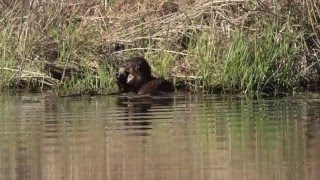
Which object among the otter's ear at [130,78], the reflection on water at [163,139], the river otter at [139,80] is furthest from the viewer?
the otter's ear at [130,78]

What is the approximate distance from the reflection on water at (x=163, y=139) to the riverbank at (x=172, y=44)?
2.46 ft

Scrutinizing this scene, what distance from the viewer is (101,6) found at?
1747cm

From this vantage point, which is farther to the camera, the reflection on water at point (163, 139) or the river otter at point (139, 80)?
the river otter at point (139, 80)

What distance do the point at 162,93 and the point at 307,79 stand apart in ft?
7.03

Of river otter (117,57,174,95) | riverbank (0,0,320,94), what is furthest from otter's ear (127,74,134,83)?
riverbank (0,0,320,94)

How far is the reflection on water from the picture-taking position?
25.3ft

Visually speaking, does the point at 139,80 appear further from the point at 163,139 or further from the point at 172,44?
the point at 163,139

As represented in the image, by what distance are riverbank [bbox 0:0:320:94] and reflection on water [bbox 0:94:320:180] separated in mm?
749

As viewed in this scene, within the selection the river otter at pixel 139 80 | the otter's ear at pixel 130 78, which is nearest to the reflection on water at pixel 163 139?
the river otter at pixel 139 80

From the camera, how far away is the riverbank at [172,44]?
14.1 metres

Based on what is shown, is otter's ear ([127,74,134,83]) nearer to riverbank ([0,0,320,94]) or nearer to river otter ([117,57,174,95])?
river otter ([117,57,174,95])

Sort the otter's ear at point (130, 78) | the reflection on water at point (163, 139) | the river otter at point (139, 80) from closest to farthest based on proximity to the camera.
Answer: the reflection on water at point (163, 139) < the river otter at point (139, 80) < the otter's ear at point (130, 78)

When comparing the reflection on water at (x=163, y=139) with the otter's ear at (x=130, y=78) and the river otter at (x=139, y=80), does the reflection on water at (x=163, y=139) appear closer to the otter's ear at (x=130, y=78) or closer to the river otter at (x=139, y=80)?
the river otter at (x=139, y=80)

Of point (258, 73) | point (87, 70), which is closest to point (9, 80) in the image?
point (87, 70)
